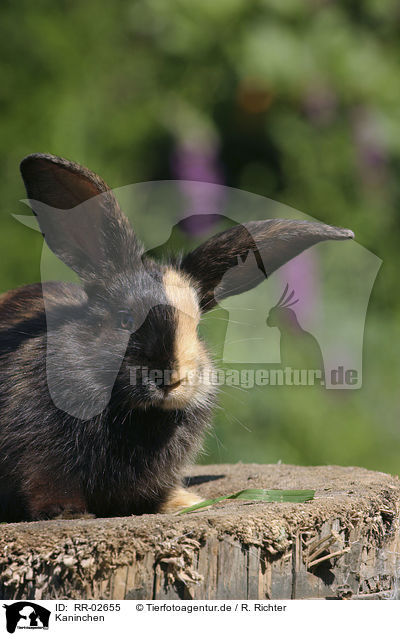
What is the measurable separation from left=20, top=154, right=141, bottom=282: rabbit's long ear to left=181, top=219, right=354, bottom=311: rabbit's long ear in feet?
1.03

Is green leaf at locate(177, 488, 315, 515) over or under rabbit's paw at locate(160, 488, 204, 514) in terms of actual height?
over

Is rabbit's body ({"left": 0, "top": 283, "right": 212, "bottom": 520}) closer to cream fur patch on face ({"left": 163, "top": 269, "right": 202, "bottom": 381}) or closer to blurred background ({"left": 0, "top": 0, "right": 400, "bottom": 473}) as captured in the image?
cream fur patch on face ({"left": 163, "top": 269, "right": 202, "bottom": 381})

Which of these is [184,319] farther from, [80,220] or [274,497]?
[274,497]

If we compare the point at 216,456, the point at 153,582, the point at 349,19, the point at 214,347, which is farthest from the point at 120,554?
the point at 349,19

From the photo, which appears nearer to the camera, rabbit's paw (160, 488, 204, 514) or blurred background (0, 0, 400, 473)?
rabbit's paw (160, 488, 204, 514)

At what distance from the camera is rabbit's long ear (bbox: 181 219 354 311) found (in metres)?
3.38

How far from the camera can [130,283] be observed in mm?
3307

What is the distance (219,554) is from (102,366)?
0.86m

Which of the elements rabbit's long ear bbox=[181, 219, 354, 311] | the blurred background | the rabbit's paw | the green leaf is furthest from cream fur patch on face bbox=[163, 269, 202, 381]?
the blurred background

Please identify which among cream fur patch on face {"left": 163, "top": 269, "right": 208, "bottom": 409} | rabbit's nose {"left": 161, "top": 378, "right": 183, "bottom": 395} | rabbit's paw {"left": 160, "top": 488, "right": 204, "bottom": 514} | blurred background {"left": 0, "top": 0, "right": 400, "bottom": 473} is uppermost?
blurred background {"left": 0, "top": 0, "right": 400, "bottom": 473}

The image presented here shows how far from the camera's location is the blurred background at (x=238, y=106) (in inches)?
253
